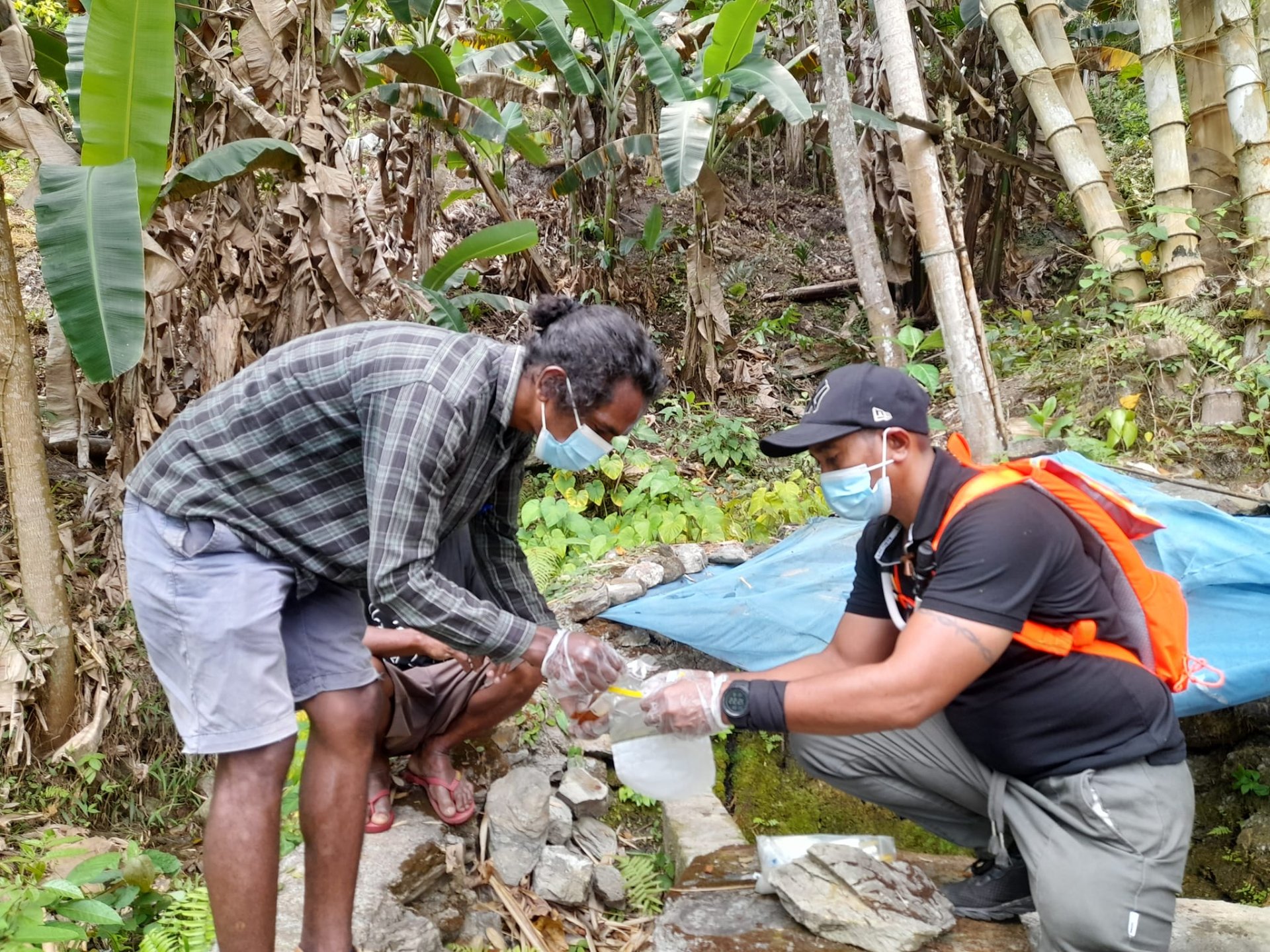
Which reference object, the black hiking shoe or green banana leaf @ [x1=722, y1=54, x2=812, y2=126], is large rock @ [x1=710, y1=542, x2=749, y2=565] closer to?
the black hiking shoe

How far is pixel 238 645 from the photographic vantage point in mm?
1775

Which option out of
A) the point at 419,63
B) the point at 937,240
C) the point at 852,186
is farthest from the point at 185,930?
the point at 852,186

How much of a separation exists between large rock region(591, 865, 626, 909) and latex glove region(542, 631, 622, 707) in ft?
3.23

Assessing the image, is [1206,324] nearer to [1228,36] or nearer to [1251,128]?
[1251,128]

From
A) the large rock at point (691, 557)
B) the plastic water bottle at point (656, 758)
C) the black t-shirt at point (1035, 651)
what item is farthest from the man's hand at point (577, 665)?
the large rock at point (691, 557)

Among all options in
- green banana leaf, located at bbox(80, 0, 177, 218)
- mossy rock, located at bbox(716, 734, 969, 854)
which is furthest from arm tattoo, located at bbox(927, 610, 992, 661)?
green banana leaf, located at bbox(80, 0, 177, 218)

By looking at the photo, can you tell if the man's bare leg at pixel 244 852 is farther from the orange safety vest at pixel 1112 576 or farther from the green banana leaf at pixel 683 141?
the green banana leaf at pixel 683 141

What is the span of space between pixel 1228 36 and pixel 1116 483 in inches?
144

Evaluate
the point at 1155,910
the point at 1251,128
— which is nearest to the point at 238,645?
the point at 1155,910

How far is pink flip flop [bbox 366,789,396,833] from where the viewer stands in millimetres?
2477

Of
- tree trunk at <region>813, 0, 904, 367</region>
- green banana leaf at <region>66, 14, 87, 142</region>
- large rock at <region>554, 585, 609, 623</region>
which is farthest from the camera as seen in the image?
tree trunk at <region>813, 0, 904, 367</region>

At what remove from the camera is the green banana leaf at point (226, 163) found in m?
3.39

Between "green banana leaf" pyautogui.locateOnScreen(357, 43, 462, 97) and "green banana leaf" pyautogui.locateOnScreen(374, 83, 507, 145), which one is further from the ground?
"green banana leaf" pyautogui.locateOnScreen(357, 43, 462, 97)

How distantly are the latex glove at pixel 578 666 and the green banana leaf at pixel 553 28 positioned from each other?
540 centimetres
